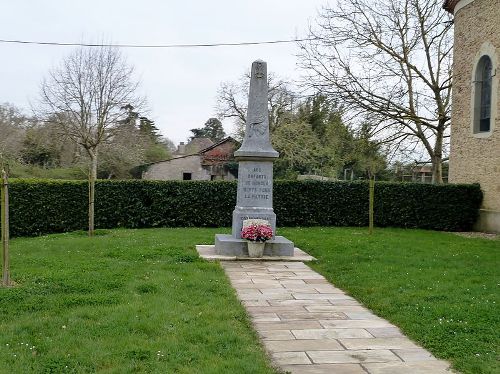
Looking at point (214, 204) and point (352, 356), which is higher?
point (214, 204)

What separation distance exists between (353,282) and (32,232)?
11125 mm

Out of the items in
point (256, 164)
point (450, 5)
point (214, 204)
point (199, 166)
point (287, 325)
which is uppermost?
point (450, 5)

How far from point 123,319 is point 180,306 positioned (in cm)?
84

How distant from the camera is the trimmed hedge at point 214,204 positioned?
50.6ft

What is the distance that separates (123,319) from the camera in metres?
5.30

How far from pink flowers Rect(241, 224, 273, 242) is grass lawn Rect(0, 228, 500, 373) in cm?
112

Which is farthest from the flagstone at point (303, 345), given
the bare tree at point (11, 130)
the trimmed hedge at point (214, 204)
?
the bare tree at point (11, 130)

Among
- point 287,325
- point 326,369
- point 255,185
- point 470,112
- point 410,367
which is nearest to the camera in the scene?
point 326,369

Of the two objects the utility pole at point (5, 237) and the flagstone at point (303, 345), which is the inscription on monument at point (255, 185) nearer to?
the utility pole at point (5, 237)

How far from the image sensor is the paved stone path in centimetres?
430

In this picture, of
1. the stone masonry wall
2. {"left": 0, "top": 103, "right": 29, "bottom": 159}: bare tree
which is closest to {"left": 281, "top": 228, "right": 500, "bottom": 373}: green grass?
the stone masonry wall

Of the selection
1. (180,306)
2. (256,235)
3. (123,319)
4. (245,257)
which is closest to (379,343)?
(180,306)

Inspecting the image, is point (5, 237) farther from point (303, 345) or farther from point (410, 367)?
point (410, 367)

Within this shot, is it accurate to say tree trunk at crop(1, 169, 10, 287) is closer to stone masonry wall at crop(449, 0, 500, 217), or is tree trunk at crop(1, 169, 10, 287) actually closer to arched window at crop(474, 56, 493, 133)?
stone masonry wall at crop(449, 0, 500, 217)
